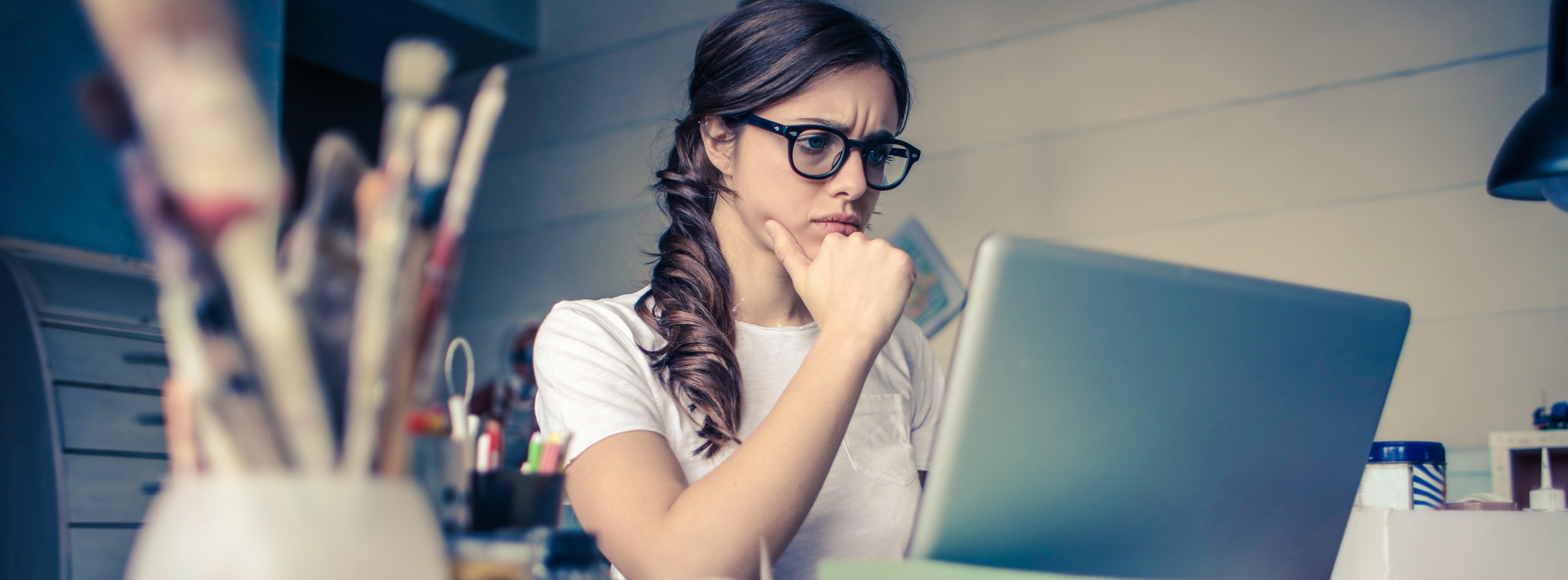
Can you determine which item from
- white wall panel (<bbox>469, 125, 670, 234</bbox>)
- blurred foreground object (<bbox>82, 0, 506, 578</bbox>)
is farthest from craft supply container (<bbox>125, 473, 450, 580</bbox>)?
white wall panel (<bbox>469, 125, 670, 234</bbox>)

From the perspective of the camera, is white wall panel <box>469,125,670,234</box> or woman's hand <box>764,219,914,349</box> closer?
woman's hand <box>764,219,914,349</box>

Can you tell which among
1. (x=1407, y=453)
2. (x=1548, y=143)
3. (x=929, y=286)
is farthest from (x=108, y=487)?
(x=929, y=286)

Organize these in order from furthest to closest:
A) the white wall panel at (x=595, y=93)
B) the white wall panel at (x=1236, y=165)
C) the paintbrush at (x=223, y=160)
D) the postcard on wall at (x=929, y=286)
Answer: the white wall panel at (x=595, y=93) < the postcard on wall at (x=929, y=286) < the white wall panel at (x=1236, y=165) < the paintbrush at (x=223, y=160)

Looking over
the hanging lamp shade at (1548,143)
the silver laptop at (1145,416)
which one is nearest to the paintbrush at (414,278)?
the silver laptop at (1145,416)

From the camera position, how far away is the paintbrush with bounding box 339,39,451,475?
33cm

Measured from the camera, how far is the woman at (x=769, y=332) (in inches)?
30.4

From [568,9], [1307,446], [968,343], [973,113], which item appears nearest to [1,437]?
[968,343]

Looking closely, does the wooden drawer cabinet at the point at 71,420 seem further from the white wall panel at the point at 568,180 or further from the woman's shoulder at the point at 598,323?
the white wall panel at the point at 568,180

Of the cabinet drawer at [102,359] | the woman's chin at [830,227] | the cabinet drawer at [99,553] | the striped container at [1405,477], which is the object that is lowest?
the cabinet drawer at [99,553]

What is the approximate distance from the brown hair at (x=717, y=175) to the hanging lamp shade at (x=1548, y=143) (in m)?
0.97

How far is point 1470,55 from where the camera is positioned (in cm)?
206

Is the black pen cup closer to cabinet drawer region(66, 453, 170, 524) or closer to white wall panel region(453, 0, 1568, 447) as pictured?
cabinet drawer region(66, 453, 170, 524)

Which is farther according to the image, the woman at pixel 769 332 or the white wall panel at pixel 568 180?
the white wall panel at pixel 568 180

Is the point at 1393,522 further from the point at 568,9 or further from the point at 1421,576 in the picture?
the point at 568,9
